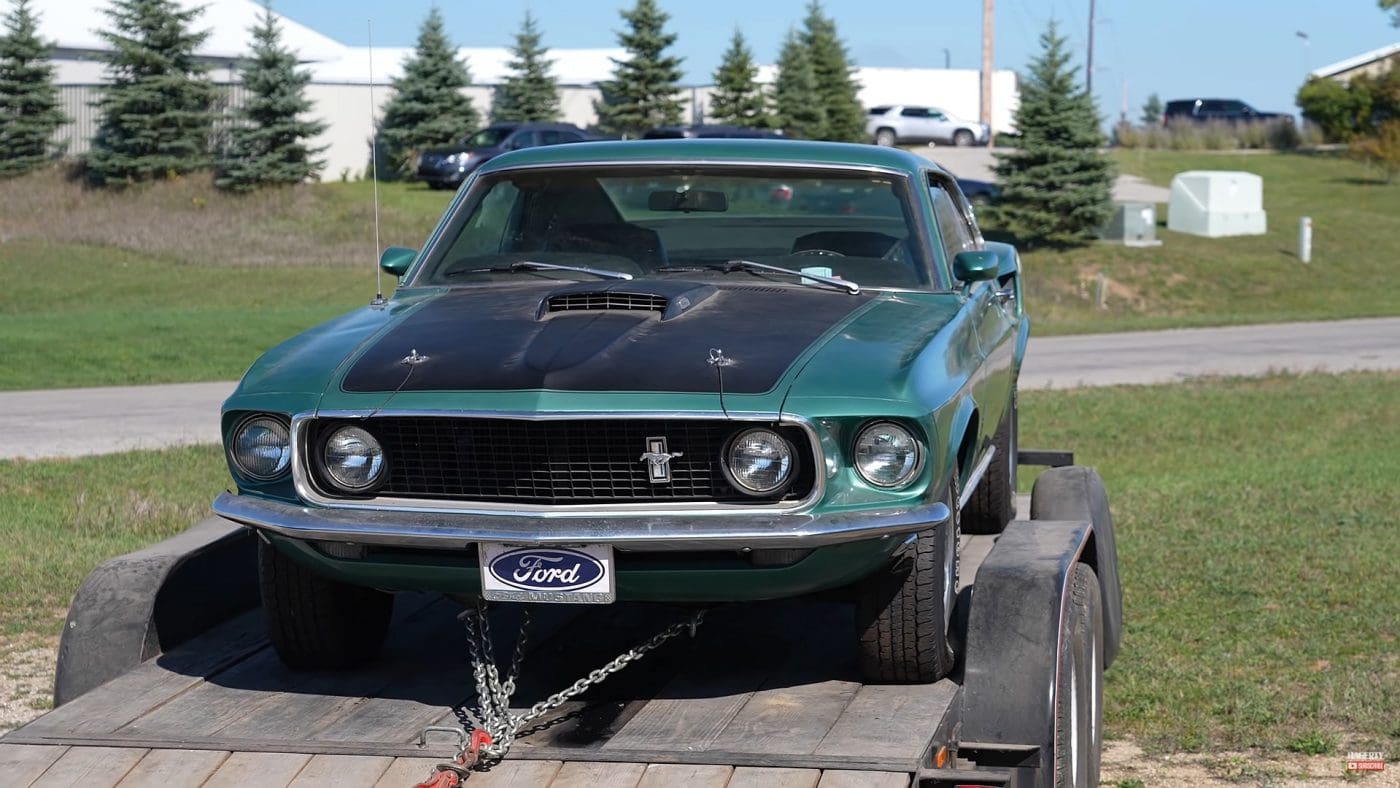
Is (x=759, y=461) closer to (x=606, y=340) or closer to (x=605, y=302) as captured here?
(x=606, y=340)

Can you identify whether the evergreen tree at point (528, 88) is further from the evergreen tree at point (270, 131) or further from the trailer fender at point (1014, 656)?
the trailer fender at point (1014, 656)

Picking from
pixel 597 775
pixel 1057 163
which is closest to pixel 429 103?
pixel 1057 163

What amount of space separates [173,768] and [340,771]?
0.38 meters

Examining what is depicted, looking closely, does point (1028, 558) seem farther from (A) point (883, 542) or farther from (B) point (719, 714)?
(B) point (719, 714)

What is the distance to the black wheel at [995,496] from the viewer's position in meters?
6.73

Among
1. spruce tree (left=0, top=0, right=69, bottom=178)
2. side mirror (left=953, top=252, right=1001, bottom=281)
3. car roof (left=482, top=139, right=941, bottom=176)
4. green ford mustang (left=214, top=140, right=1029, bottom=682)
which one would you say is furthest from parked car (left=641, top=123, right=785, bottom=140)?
green ford mustang (left=214, top=140, right=1029, bottom=682)

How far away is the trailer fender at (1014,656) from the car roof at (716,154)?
75.1 inches

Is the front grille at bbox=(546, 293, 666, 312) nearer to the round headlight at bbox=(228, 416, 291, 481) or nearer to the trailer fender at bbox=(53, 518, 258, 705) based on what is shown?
the round headlight at bbox=(228, 416, 291, 481)

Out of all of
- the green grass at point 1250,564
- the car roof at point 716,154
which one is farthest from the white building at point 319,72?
the car roof at point 716,154

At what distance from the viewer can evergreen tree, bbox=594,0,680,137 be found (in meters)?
50.7

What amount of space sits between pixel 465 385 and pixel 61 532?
→ 6.08 metres

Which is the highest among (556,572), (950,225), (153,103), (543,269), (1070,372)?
(153,103)

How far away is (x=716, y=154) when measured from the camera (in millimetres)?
5852

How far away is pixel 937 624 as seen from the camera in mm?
4438
